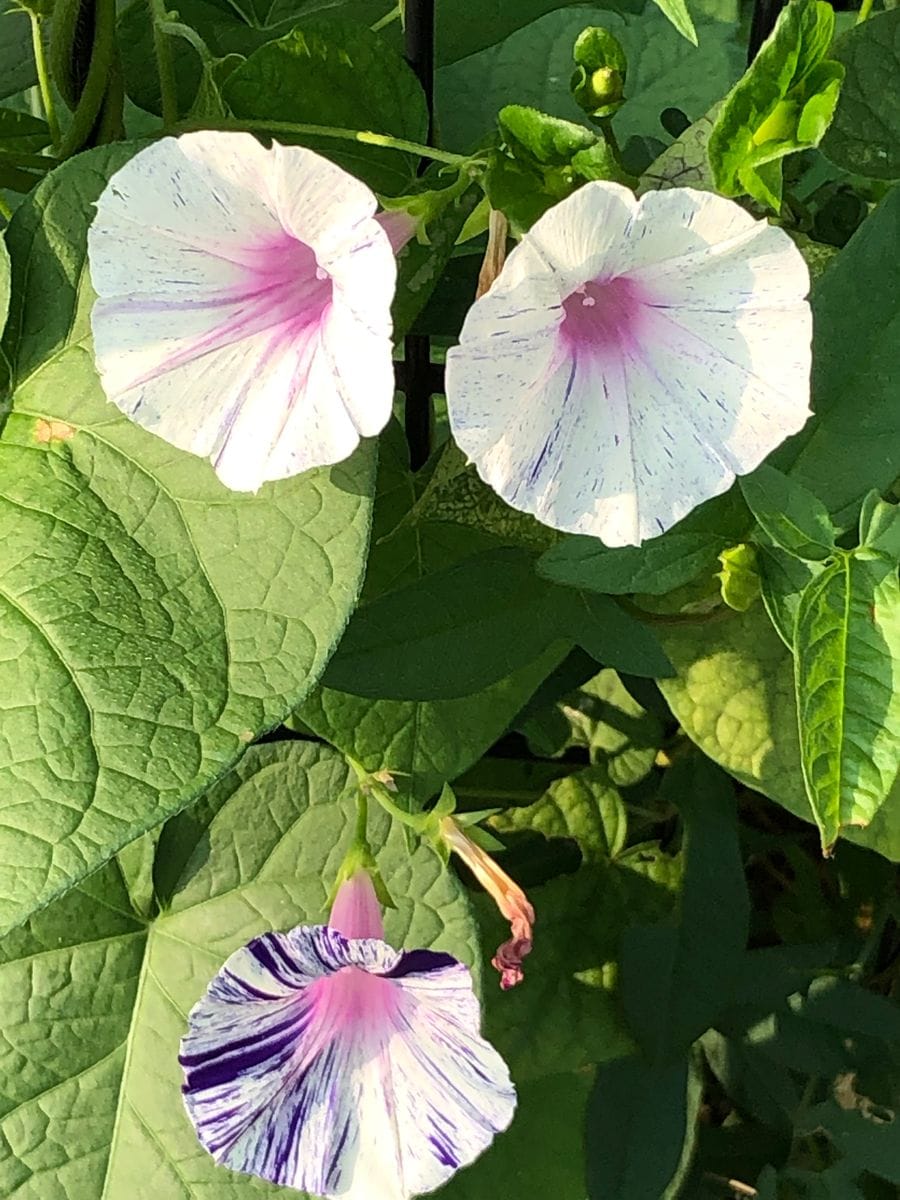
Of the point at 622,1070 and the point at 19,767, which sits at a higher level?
the point at 19,767

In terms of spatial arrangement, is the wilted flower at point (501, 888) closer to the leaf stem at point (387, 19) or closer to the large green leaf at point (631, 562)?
the large green leaf at point (631, 562)

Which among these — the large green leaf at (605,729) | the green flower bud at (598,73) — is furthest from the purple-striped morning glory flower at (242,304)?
the large green leaf at (605,729)

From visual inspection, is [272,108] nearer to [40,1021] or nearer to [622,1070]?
[40,1021]

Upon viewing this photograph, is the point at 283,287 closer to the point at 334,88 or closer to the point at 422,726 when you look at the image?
the point at 334,88

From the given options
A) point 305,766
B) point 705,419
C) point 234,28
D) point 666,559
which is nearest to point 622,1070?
point 305,766

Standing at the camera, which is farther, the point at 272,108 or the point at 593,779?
the point at 593,779

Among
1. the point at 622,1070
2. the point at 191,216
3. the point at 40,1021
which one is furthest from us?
the point at 622,1070

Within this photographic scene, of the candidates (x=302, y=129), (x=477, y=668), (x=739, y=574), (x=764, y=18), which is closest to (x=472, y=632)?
(x=477, y=668)
